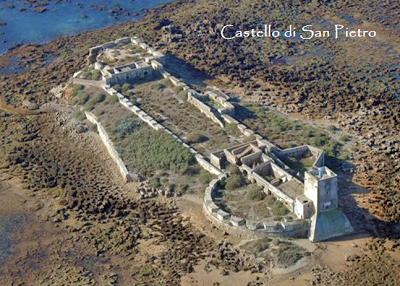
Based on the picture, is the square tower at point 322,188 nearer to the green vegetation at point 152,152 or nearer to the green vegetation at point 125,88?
the green vegetation at point 152,152

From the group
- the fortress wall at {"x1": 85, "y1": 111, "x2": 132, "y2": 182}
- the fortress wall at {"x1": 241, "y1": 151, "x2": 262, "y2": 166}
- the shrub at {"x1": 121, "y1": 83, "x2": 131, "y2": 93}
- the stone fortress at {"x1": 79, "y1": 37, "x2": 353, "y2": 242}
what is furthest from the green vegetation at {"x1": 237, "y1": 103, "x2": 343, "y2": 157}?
the fortress wall at {"x1": 85, "y1": 111, "x2": 132, "y2": 182}

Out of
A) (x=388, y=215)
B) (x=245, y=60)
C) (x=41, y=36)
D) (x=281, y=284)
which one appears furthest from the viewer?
(x=41, y=36)

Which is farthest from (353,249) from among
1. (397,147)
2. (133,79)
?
(133,79)

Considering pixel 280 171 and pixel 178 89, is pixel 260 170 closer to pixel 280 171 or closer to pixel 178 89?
pixel 280 171

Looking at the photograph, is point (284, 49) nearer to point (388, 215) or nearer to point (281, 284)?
point (388, 215)

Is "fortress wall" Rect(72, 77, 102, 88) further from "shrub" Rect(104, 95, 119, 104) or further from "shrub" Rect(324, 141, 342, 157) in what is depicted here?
"shrub" Rect(324, 141, 342, 157)

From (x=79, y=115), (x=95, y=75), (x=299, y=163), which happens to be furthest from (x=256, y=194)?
(x=95, y=75)
